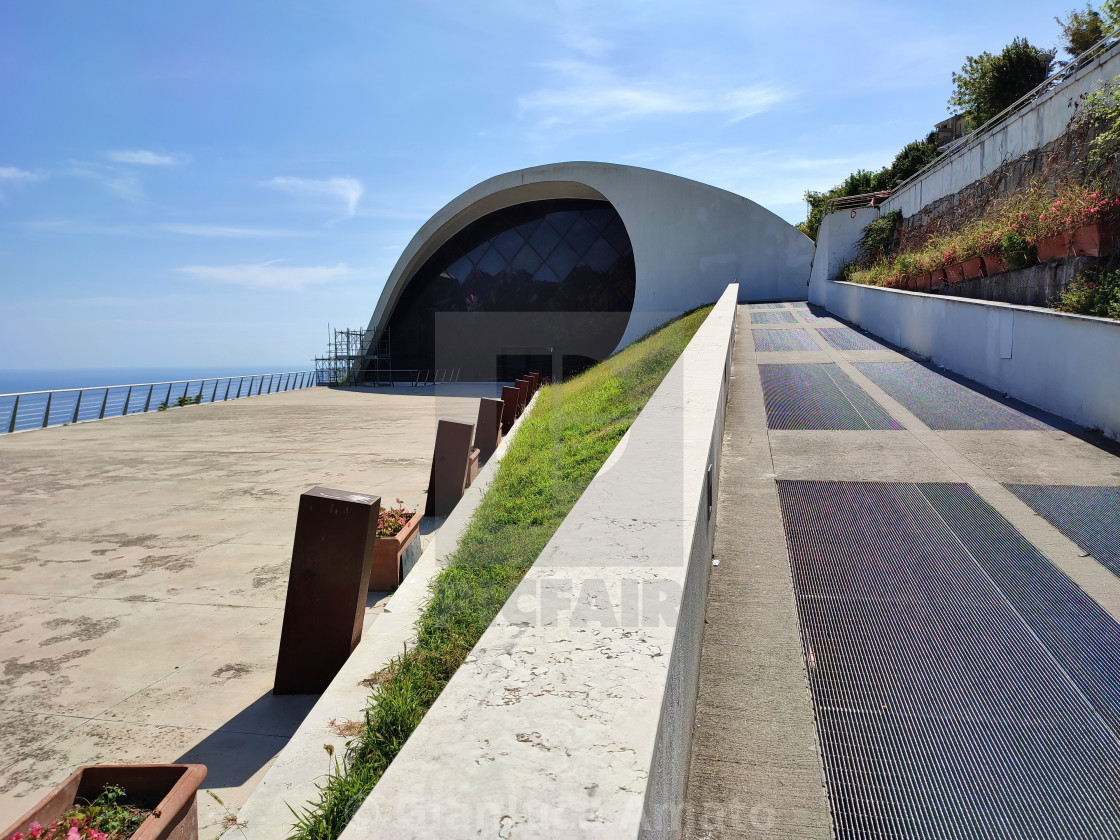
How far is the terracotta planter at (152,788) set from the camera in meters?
2.39

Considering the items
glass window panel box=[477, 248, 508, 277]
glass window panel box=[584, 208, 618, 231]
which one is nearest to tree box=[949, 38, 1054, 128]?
glass window panel box=[584, 208, 618, 231]

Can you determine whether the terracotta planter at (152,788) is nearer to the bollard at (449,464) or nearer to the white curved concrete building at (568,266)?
the bollard at (449,464)

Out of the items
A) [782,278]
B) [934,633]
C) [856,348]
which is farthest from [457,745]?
[782,278]

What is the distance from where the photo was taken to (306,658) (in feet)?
12.9

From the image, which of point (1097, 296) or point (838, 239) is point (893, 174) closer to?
point (838, 239)

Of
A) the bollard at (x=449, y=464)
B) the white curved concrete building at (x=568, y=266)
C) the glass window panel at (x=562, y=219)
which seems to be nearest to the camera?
the bollard at (x=449, y=464)

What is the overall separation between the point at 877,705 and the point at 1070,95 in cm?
1257

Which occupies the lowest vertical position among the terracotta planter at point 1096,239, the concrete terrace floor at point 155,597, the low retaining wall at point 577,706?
the concrete terrace floor at point 155,597

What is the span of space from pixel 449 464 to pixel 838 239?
1979 centimetres

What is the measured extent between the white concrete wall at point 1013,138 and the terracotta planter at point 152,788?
1280 cm

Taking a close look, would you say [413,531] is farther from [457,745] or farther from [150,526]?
[457,745]

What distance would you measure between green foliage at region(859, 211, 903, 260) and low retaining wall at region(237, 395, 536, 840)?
20.1 metres

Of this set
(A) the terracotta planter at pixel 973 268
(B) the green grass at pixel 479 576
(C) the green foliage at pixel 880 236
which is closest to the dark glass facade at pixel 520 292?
(C) the green foliage at pixel 880 236

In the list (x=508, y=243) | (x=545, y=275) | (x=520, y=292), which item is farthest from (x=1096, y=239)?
(x=508, y=243)
